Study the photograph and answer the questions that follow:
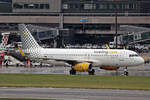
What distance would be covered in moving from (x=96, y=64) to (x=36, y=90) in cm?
2917

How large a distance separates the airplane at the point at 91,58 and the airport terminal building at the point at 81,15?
76399 millimetres

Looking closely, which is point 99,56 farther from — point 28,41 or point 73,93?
point 73,93

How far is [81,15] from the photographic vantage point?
156 m

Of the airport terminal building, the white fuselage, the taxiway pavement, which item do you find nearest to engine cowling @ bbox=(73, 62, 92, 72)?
the white fuselage

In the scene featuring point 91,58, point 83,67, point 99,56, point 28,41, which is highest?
point 28,41

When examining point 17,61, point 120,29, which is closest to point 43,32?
point 120,29

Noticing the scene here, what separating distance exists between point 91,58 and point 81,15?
287 ft

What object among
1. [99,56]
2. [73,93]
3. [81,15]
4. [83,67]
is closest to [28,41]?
[99,56]

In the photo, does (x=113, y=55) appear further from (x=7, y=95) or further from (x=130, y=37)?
(x=130, y=37)

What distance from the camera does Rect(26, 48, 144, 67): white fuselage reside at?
67312mm

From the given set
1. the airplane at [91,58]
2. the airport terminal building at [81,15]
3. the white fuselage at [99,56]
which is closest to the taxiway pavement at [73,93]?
the airplane at [91,58]

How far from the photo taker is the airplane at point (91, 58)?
219ft

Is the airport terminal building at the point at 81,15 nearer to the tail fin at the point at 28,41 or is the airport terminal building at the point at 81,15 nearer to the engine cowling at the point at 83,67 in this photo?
the tail fin at the point at 28,41

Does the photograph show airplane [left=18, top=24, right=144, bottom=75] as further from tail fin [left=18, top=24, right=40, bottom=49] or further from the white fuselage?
tail fin [left=18, top=24, right=40, bottom=49]
